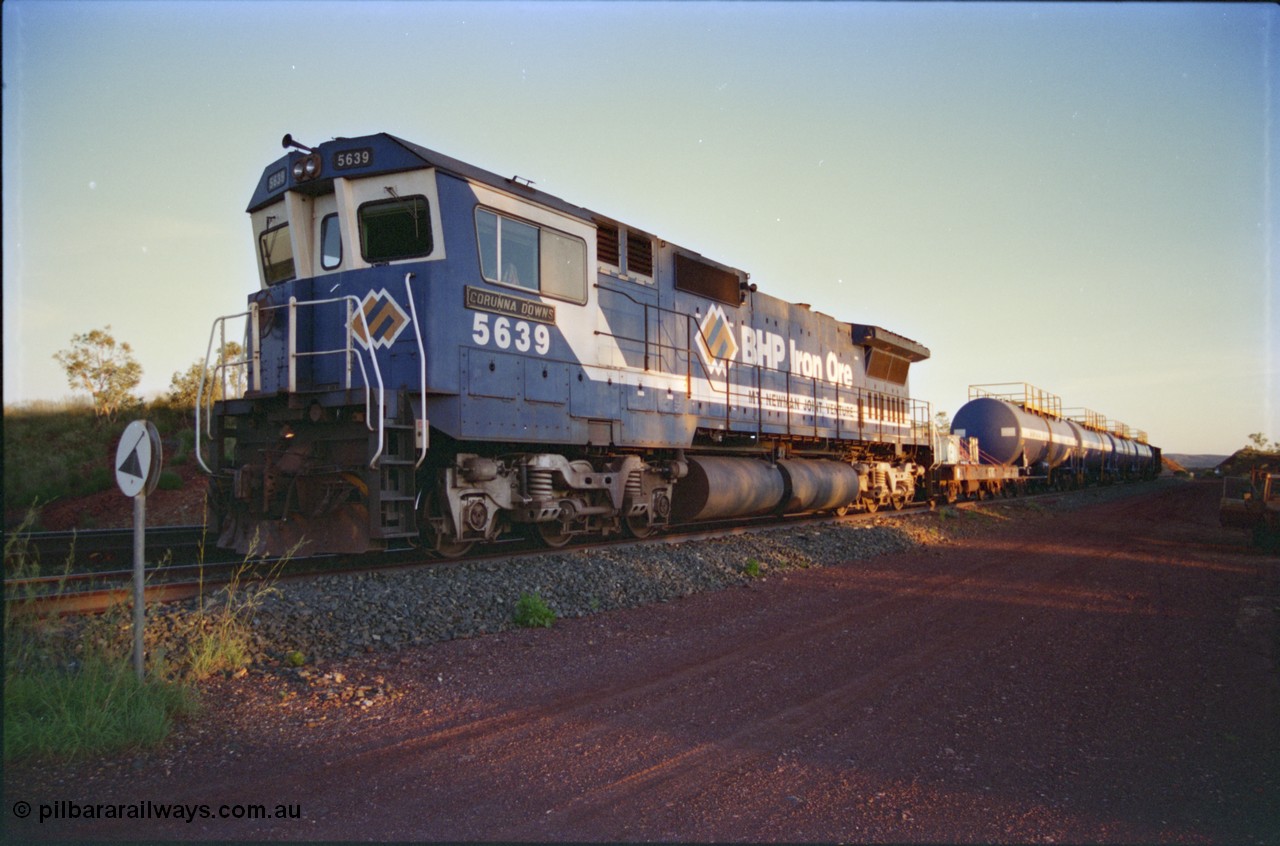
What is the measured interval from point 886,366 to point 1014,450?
9.97m

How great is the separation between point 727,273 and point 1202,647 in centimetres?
888

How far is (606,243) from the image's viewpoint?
428 inches

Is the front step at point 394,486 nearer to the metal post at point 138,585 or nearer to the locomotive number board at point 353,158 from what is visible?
the metal post at point 138,585

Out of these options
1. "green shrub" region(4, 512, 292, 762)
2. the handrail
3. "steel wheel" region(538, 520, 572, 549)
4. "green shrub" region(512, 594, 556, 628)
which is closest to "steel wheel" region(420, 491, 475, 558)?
the handrail


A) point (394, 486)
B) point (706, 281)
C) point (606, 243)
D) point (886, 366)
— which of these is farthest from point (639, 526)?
point (886, 366)

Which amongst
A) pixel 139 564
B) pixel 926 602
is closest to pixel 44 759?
pixel 139 564

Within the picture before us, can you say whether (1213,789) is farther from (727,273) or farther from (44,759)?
(727,273)

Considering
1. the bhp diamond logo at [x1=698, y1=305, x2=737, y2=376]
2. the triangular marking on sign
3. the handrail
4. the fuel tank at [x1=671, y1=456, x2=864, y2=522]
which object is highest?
the bhp diamond logo at [x1=698, y1=305, x2=737, y2=376]

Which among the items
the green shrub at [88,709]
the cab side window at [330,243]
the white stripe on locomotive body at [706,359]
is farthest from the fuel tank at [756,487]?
the green shrub at [88,709]

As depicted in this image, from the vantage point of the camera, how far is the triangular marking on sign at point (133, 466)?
511cm

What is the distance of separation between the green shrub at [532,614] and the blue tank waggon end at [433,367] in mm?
1370

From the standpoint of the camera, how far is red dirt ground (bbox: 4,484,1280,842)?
3617mm

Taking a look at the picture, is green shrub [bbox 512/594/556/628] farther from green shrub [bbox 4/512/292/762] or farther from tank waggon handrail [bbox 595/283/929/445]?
tank waggon handrail [bbox 595/283/929/445]

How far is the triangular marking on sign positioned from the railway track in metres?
0.81
